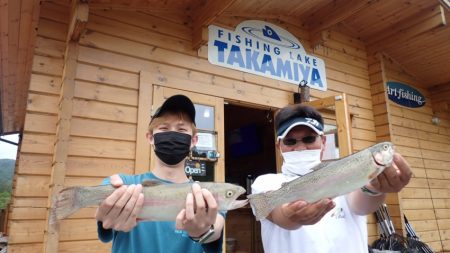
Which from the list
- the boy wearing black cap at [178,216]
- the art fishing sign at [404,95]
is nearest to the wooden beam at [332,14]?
the art fishing sign at [404,95]

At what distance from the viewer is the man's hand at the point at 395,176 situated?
171 centimetres

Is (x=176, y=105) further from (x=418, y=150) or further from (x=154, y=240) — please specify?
(x=418, y=150)

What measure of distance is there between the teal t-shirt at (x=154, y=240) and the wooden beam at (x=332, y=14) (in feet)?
15.2

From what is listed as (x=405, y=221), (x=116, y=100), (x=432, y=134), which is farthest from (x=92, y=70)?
(x=432, y=134)

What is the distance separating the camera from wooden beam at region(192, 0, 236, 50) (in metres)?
4.27

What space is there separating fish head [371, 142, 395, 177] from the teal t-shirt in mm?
917

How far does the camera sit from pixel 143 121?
4.09 m

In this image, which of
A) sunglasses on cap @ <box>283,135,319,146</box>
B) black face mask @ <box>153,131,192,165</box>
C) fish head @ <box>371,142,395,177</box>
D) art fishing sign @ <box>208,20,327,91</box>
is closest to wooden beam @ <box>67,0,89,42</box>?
art fishing sign @ <box>208,20,327,91</box>

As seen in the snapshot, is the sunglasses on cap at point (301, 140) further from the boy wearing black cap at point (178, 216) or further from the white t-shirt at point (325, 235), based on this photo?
the boy wearing black cap at point (178, 216)

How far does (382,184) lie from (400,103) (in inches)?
251

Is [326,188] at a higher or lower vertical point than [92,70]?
lower

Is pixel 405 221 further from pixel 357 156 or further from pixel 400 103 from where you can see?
pixel 357 156

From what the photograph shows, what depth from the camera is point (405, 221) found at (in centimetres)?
634

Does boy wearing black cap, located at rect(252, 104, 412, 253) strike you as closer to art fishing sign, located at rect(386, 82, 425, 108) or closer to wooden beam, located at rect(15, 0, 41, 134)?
wooden beam, located at rect(15, 0, 41, 134)
